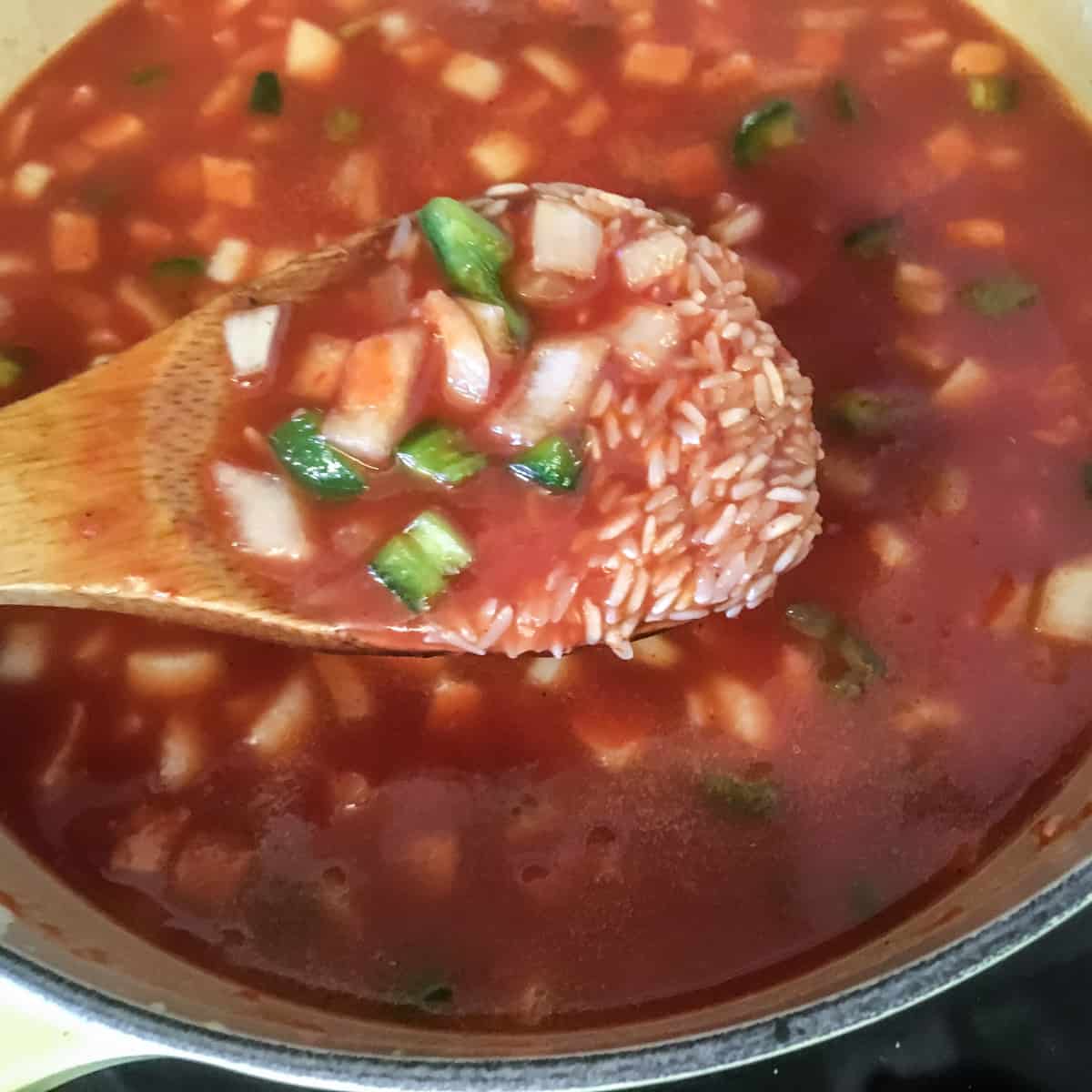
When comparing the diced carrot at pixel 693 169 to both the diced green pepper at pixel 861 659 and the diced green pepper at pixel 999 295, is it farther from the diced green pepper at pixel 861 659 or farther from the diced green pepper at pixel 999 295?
the diced green pepper at pixel 861 659

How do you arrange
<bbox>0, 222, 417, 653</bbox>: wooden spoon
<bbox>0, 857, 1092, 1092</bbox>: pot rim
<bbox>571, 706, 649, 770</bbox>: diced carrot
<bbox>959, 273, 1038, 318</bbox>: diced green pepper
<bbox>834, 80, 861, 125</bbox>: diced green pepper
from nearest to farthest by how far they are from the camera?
<bbox>0, 857, 1092, 1092</bbox>: pot rim
<bbox>0, 222, 417, 653</bbox>: wooden spoon
<bbox>571, 706, 649, 770</bbox>: diced carrot
<bbox>959, 273, 1038, 318</bbox>: diced green pepper
<bbox>834, 80, 861, 125</bbox>: diced green pepper

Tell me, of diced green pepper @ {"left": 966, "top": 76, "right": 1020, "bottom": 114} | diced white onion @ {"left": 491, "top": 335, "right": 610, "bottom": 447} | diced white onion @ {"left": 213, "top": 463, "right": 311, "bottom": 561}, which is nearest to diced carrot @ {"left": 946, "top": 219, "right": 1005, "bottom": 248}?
diced green pepper @ {"left": 966, "top": 76, "right": 1020, "bottom": 114}

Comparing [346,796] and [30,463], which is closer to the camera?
[30,463]

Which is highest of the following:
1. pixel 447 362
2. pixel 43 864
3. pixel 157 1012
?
pixel 447 362

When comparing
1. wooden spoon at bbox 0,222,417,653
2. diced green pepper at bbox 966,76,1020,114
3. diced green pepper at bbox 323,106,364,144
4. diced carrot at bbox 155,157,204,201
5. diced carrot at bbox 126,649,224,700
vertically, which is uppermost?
diced green pepper at bbox 966,76,1020,114

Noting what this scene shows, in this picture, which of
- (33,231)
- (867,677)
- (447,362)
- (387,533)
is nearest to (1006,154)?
(867,677)

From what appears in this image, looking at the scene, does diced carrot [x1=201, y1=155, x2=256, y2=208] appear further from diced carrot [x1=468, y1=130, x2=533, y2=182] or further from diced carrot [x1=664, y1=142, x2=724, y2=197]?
diced carrot [x1=664, y1=142, x2=724, y2=197]

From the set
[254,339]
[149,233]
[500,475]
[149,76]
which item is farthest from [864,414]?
[149,76]

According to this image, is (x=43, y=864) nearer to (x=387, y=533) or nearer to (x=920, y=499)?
(x=387, y=533)
